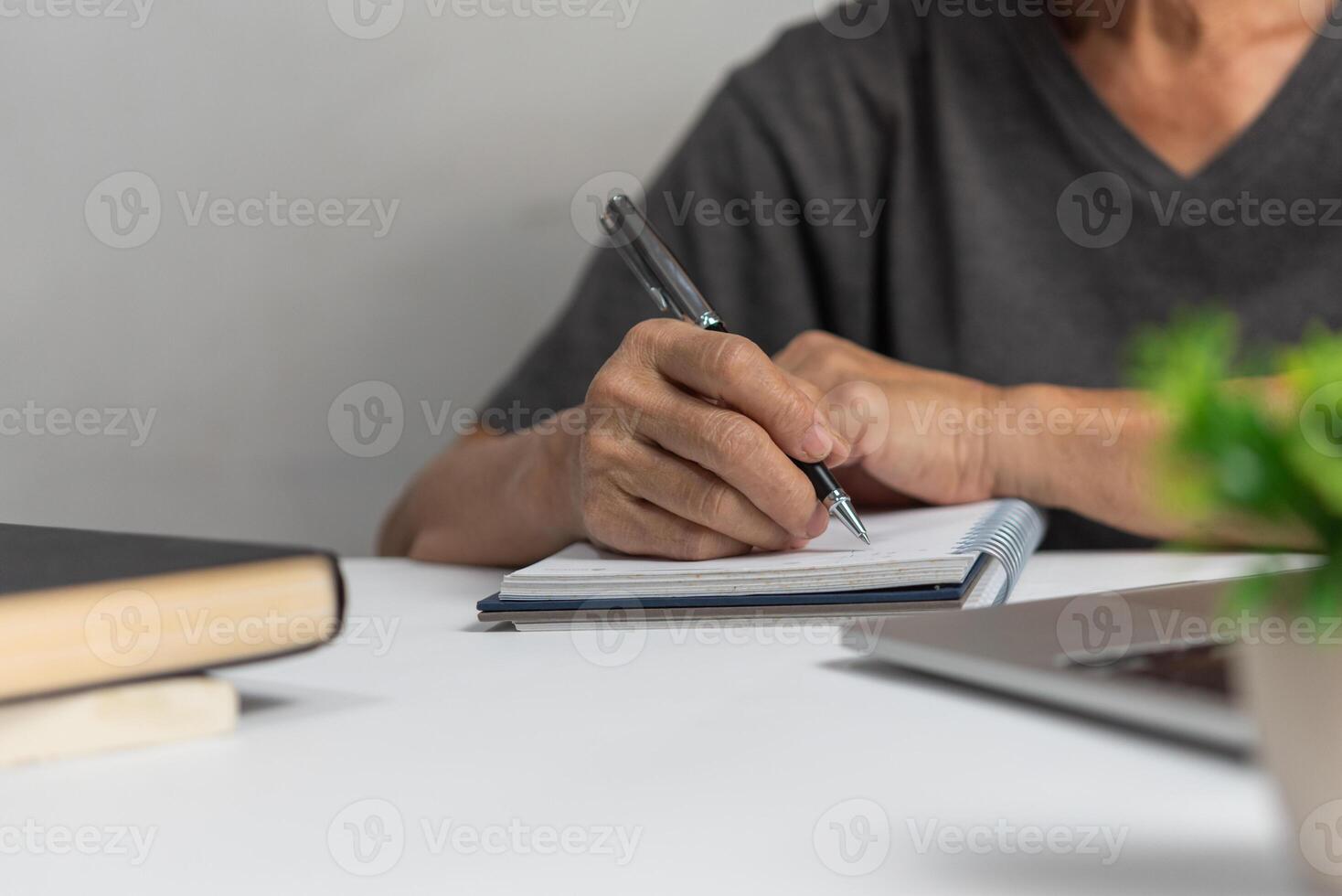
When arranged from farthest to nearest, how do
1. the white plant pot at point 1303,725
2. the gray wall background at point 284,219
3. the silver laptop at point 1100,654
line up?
the gray wall background at point 284,219 < the silver laptop at point 1100,654 < the white plant pot at point 1303,725

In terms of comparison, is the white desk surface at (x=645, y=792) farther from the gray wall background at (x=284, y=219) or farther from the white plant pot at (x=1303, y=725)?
the gray wall background at (x=284, y=219)

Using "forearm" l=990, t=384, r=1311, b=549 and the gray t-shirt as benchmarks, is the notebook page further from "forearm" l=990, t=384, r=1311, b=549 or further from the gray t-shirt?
the gray t-shirt

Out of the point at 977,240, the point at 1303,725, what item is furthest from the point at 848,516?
the point at 977,240

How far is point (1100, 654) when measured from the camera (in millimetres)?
485

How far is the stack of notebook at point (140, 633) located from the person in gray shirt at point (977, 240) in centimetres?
40

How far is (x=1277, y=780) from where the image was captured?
0.29 m

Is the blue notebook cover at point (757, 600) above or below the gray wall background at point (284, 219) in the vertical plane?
below

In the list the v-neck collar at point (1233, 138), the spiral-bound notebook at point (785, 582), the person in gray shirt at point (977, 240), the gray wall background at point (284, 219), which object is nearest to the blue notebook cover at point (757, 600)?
the spiral-bound notebook at point (785, 582)

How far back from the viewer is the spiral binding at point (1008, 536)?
0.74 meters

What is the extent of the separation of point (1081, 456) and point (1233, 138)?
473mm

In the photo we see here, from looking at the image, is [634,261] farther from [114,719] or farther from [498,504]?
[114,719]

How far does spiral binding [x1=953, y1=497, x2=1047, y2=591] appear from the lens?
74cm

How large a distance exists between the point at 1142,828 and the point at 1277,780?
0.29 ft

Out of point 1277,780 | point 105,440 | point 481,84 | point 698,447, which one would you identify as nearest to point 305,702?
point 698,447
